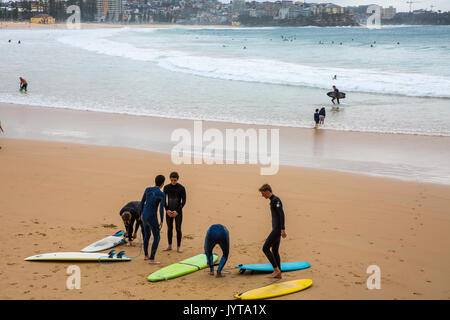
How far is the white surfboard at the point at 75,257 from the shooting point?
699cm

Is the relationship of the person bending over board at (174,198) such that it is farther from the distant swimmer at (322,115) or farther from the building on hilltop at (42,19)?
the building on hilltop at (42,19)

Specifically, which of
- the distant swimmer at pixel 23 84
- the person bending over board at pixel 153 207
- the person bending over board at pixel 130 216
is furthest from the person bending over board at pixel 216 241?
the distant swimmer at pixel 23 84

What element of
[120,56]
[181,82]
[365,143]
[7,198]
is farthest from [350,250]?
[120,56]

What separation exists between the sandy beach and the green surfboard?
121 mm

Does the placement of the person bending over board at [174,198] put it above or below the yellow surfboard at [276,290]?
above

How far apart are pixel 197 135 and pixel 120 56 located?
1557 inches

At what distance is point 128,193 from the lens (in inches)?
418

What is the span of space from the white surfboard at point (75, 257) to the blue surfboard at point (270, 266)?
71.7 inches

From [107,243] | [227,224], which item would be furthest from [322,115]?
[107,243]

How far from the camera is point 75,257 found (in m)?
7.04

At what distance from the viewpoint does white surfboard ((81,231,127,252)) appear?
749cm

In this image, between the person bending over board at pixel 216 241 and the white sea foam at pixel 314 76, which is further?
the white sea foam at pixel 314 76

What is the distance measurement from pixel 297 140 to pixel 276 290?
1068 centimetres
